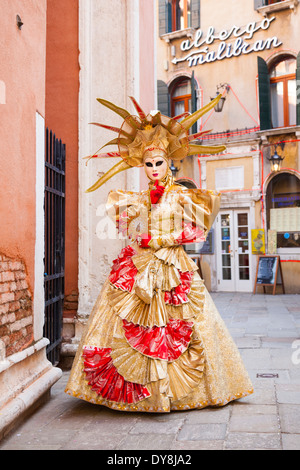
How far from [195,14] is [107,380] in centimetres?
1187

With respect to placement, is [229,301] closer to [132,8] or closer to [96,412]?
[132,8]

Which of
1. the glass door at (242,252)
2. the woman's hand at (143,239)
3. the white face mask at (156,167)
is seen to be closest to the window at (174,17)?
the glass door at (242,252)

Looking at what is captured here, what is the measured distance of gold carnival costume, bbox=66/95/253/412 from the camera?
290 cm

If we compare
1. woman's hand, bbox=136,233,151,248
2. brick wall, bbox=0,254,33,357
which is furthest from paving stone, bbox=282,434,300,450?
brick wall, bbox=0,254,33,357

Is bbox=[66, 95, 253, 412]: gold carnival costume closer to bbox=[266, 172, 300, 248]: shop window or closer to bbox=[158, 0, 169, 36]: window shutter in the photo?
bbox=[266, 172, 300, 248]: shop window

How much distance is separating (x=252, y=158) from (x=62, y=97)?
7.70 m

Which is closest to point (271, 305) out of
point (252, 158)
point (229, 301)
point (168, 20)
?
point (229, 301)

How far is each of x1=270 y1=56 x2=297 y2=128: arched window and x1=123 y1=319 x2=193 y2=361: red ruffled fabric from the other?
31.7 feet

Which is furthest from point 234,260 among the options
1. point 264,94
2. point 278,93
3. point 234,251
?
point 278,93

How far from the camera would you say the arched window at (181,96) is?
13.0m

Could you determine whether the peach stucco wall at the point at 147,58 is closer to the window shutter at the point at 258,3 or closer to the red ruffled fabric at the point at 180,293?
the red ruffled fabric at the point at 180,293

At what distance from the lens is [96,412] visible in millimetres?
3035

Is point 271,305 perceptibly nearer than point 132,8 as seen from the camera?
No

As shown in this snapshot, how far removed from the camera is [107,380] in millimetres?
2922
